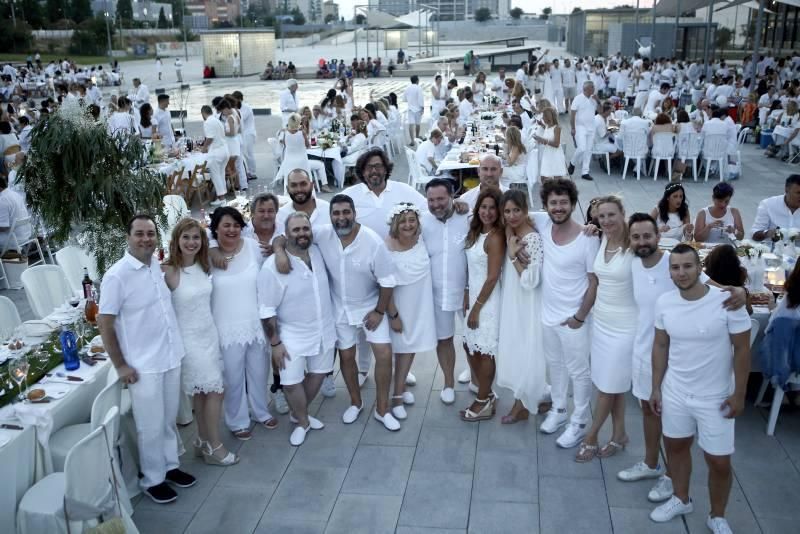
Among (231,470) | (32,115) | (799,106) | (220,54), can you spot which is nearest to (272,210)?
(231,470)

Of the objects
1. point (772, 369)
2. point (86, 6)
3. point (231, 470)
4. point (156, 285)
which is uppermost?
point (86, 6)

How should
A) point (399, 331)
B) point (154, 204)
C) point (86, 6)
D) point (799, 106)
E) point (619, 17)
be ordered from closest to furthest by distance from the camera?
1. point (399, 331)
2. point (154, 204)
3. point (799, 106)
4. point (619, 17)
5. point (86, 6)

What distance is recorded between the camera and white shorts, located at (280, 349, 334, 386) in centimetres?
459

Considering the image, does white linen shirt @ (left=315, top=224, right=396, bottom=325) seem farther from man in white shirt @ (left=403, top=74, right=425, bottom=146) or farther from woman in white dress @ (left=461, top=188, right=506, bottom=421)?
man in white shirt @ (left=403, top=74, right=425, bottom=146)

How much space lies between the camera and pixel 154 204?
5270mm

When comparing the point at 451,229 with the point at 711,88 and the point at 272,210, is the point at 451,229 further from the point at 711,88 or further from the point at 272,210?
the point at 711,88

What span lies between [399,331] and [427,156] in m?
6.60

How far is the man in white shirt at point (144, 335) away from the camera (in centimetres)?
388

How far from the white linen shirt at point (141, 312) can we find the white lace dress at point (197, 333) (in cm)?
12

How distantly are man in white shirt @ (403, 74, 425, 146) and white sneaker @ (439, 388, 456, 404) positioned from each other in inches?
490

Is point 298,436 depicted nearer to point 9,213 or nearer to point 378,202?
point 378,202

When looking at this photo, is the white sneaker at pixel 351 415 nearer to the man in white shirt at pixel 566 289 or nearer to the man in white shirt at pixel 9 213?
the man in white shirt at pixel 566 289

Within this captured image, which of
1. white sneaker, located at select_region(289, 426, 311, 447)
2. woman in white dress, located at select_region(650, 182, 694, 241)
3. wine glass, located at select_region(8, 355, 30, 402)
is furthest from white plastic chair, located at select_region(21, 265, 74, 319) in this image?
woman in white dress, located at select_region(650, 182, 694, 241)

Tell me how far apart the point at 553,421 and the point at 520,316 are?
2.66 feet
